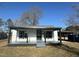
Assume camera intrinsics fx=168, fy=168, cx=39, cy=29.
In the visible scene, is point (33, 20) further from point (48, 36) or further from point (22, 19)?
point (48, 36)

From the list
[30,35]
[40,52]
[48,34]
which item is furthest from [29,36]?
[40,52]

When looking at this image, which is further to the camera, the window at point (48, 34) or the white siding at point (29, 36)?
the window at point (48, 34)

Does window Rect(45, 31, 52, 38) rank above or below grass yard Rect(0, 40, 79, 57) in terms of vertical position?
above

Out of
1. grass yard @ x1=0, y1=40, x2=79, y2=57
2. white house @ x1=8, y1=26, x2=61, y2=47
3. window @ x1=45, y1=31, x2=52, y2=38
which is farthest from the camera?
window @ x1=45, y1=31, x2=52, y2=38

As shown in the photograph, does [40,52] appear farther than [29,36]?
No

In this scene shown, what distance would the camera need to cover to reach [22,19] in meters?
52.5

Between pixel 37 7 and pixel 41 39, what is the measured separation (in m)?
24.1

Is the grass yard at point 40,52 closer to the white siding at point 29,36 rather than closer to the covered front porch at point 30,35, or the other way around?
the covered front porch at point 30,35

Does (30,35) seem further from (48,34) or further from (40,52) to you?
(40,52)

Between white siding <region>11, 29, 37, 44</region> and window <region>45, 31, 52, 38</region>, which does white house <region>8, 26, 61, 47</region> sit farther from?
window <region>45, 31, 52, 38</region>

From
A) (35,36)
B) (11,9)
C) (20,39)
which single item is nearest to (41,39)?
(35,36)

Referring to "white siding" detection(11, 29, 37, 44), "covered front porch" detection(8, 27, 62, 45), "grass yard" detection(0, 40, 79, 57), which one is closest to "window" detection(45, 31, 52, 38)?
"covered front porch" detection(8, 27, 62, 45)

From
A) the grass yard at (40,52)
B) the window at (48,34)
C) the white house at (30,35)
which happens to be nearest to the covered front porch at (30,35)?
the white house at (30,35)

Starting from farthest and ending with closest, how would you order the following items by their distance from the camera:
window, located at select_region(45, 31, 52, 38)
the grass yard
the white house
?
window, located at select_region(45, 31, 52, 38) → the white house → the grass yard
